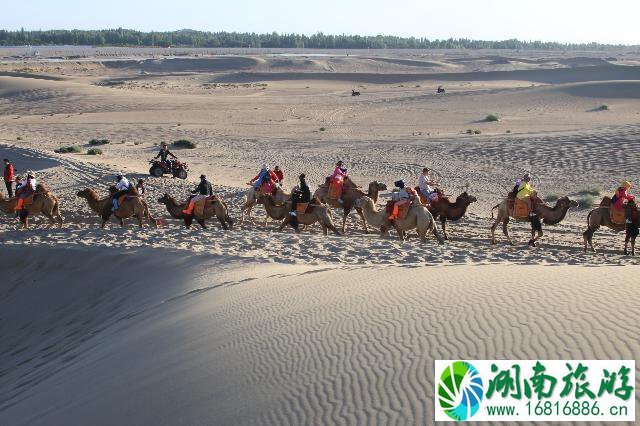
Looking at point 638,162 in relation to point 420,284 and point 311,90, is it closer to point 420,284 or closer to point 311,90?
point 420,284

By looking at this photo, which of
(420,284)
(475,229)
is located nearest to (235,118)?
(475,229)

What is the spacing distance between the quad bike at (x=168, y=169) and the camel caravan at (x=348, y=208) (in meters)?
6.55

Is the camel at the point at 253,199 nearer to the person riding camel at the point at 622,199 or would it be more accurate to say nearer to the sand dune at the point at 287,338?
the sand dune at the point at 287,338

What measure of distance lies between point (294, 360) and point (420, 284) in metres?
3.19

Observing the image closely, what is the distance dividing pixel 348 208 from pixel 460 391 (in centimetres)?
1337

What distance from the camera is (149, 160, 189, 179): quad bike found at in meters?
27.2

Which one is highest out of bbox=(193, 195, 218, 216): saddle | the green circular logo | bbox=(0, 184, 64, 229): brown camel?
the green circular logo

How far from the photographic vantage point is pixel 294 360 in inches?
321

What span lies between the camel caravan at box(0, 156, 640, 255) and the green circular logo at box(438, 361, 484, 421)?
9.78m

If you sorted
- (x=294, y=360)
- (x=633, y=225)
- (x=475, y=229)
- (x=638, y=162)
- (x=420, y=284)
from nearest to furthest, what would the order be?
1. (x=294, y=360)
2. (x=420, y=284)
3. (x=633, y=225)
4. (x=475, y=229)
5. (x=638, y=162)

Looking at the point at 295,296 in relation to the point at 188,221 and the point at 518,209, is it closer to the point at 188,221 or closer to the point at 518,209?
the point at 188,221

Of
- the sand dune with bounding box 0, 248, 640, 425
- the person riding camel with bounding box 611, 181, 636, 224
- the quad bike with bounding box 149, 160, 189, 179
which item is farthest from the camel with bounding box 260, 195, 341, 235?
the quad bike with bounding box 149, 160, 189, 179

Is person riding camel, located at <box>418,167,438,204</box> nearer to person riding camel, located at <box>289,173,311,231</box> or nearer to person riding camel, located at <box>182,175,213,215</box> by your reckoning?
person riding camel, located at <box>289,173,311,231</box>

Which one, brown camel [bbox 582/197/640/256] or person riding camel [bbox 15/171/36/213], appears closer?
brown camel [bbox 582/197/640/256]
